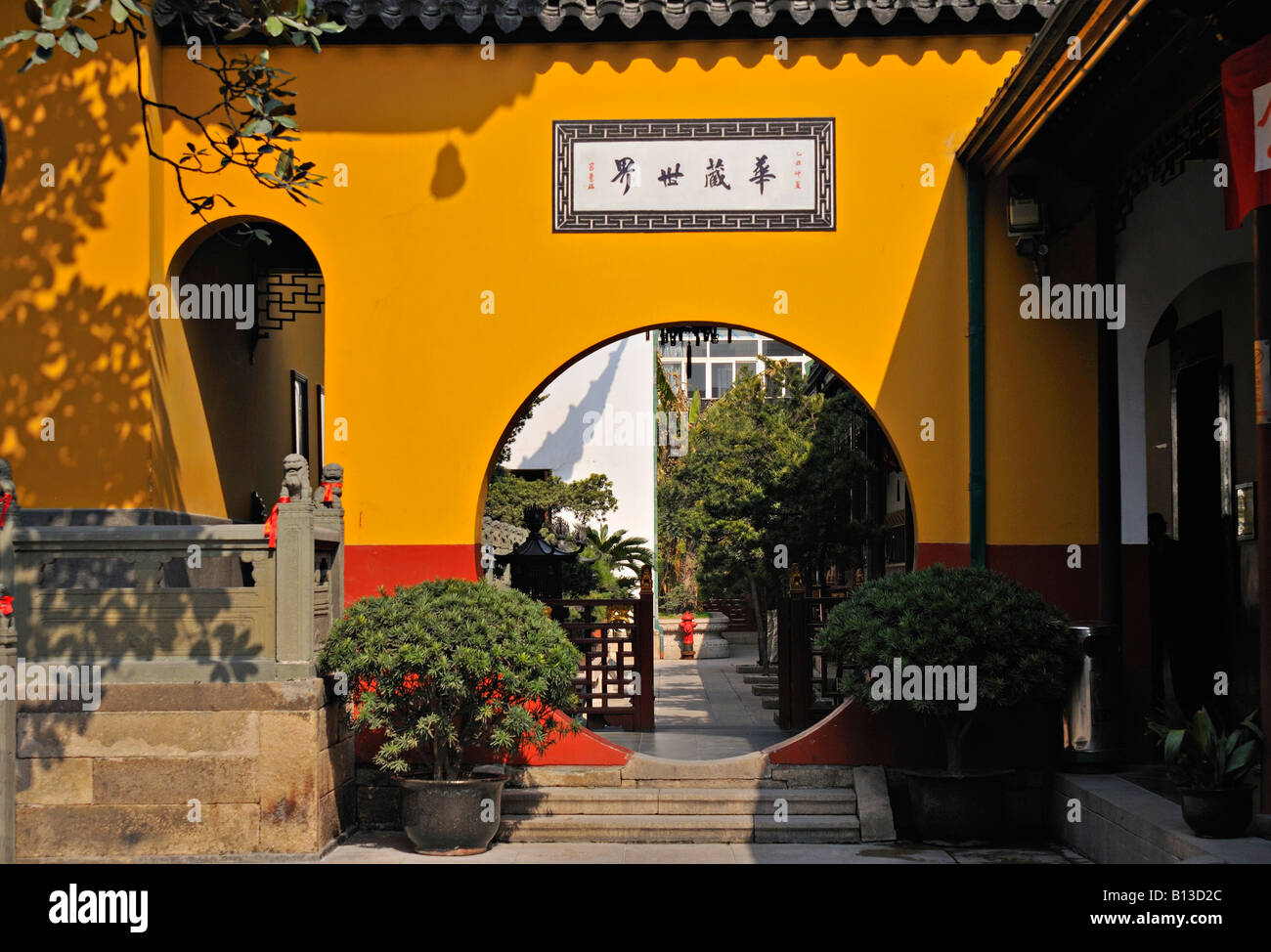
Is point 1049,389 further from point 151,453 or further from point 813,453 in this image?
point 813,453

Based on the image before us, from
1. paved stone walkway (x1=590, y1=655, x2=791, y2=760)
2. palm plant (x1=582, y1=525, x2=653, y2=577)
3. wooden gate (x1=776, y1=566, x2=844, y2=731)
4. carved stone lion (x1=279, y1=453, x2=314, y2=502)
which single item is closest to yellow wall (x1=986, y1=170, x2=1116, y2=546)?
wooden gate (x1=776, y1=566, x2=844, y2=731)

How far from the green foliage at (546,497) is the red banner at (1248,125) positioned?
15.1 meters

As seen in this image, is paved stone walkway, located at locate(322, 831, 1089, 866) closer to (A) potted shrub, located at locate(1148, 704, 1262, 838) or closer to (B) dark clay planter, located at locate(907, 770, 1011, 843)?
(B) dark clay planter, located at locate(907, 770, 1011, 843)

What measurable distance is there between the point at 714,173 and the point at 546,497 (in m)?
15.3

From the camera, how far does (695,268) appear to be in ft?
28.5

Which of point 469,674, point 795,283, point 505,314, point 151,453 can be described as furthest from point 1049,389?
point 151,453

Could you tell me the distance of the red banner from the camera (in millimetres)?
5742

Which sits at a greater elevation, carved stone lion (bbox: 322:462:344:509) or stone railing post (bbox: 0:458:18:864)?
carved stone lion (bbox: 322:462:344:509)

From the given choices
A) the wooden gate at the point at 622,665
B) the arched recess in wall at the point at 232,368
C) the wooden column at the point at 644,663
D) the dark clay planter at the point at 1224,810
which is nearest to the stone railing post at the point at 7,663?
the arched recess in wall at the point at 232,368

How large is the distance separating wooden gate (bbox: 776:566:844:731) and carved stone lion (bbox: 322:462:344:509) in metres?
3.99

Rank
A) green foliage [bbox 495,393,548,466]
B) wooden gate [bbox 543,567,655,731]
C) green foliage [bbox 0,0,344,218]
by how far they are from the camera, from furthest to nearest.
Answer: wooden gate [bbox 543,567,655,731] → green foliage [bbox 495,393,548,466] → green foliage [bbox 0,0,344,218]

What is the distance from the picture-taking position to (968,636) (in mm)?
7516

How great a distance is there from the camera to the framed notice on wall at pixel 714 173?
8664 mm

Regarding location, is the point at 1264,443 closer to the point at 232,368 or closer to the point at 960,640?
the point at 960,640
